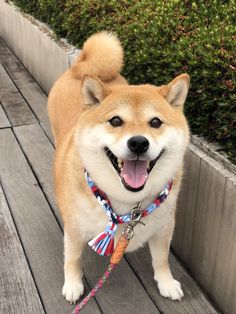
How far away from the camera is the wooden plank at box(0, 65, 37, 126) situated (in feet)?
11.7

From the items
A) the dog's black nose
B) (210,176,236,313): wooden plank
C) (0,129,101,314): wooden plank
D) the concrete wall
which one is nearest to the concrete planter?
(210,176,236,313): wooden plank

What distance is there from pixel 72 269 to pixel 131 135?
81 cm

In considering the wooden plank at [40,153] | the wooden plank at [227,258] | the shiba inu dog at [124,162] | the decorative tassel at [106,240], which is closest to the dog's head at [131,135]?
the shiba inu dog at [124,162]

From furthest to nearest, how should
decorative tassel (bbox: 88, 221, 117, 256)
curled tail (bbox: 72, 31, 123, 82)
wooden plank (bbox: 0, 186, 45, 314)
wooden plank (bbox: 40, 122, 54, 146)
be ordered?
wooden plank (bbox: 40, 122, 54, 146), curled tail (bbox: 72, 31, 123, 82), wooden plank (bbox: 0, 186, 45, 314), decorative tassel (bbox: 88, 221, 117, 256)

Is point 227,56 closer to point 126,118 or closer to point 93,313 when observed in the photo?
point 126,118

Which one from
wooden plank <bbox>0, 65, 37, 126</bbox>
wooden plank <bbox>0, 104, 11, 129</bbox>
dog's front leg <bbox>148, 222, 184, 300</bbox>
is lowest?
wooden plank <bbox>0, 104, 11, 129</bbox>

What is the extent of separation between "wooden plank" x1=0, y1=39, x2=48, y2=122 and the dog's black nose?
215 cm

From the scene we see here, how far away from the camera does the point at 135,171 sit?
1.61m

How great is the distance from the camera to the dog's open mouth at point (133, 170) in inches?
62.1

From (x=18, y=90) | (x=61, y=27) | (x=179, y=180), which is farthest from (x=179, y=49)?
(x=18, y=90)

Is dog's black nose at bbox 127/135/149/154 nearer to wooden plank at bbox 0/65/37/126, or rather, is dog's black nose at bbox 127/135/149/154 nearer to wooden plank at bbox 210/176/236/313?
wooden plank at bbox 210/176/236/313

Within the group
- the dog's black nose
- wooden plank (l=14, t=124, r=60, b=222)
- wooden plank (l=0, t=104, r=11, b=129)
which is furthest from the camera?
wooden plank (l=0, t=104, r=11, b=129)

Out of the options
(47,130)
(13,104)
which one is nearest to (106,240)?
(47,130)

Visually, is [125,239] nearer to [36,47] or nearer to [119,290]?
[119,290]
